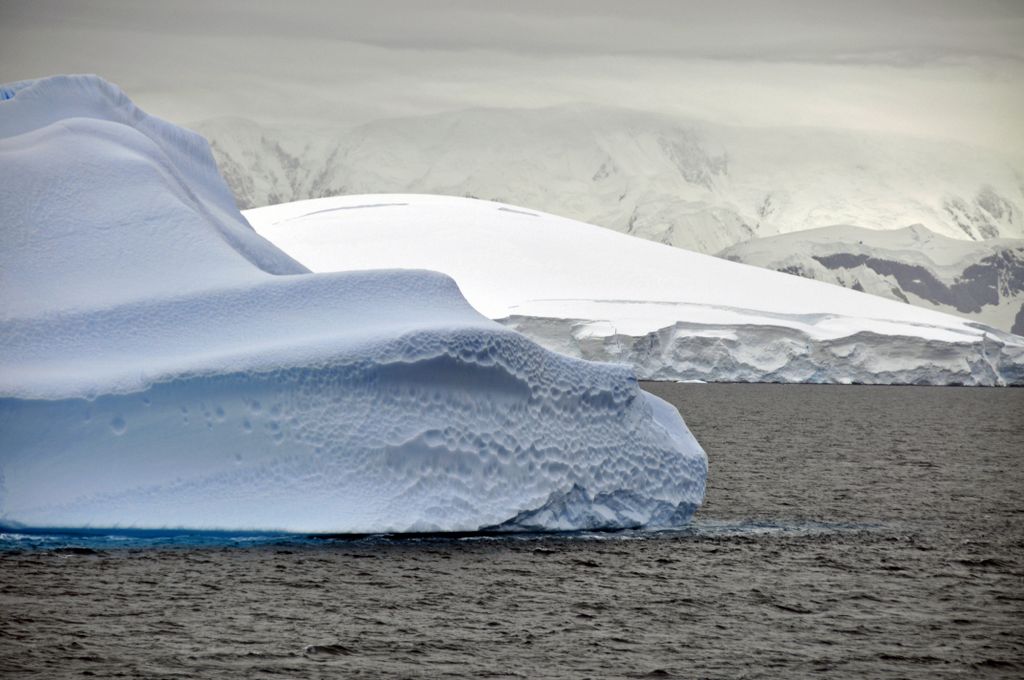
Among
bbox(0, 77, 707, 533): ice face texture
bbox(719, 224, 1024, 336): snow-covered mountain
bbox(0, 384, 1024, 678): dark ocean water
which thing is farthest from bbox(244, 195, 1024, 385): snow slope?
bbox(719, 224, 1024, 336): snow-covered mountain

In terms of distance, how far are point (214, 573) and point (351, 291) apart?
4.57 m

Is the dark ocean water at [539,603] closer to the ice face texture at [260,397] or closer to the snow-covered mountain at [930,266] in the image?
the ice face texture at [260,397]

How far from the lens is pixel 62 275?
61.9 ft

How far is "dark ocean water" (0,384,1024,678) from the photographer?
491 inches

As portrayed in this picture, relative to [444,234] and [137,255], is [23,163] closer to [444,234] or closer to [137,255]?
[137,255]

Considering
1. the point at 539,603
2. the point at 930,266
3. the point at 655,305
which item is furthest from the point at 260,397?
the point at 930,266

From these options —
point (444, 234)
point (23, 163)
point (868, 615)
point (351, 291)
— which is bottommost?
point (868, 615)

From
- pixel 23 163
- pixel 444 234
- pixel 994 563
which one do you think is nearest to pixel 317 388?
pixel 23 163

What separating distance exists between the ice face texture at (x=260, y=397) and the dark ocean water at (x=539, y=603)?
544mm

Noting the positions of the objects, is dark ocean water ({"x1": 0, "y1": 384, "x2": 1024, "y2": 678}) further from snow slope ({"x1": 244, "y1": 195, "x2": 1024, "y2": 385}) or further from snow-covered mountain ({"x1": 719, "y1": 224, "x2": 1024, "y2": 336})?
snow-covered mountain ({"x1": 719, "y1": 224, "x2": 1024, "y2": 336})

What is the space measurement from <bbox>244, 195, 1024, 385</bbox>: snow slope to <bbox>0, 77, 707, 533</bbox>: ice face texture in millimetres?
45308

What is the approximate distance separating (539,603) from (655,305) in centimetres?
5562

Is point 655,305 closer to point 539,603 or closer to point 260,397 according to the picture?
point 260,397

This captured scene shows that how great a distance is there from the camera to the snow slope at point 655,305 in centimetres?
6600
